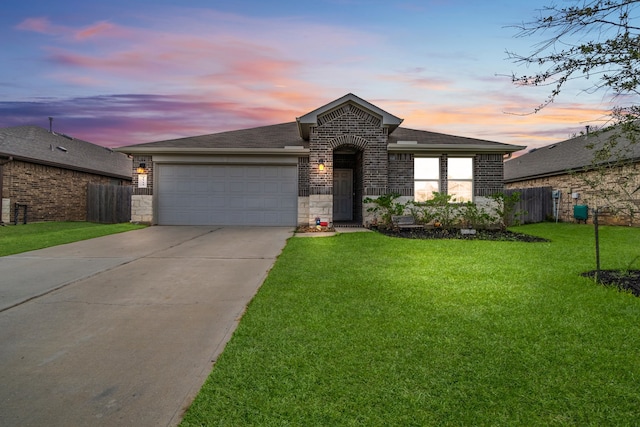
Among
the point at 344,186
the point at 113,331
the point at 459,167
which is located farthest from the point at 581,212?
the point at 113,331

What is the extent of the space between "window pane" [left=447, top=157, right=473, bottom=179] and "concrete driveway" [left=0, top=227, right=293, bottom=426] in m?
10.2

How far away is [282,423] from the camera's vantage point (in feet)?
6.64

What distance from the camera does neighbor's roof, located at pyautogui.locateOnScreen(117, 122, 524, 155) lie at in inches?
562

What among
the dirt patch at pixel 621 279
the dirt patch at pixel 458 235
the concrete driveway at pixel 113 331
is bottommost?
the concrete driveway at pixel 113 331

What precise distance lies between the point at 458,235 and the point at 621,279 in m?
6.27

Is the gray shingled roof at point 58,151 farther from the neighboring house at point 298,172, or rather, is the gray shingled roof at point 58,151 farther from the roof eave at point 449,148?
the roof eave at point 449,148

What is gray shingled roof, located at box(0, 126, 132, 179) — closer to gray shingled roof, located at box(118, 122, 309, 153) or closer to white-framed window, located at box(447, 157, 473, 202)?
gray shingled roof, located at box(118, 122, 309, 153)

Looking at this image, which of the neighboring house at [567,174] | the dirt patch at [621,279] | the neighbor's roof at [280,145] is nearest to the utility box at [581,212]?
the neighboring house at [567,174]

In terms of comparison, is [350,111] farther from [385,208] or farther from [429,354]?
[429,354]

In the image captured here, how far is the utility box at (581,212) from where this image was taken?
16348 mm

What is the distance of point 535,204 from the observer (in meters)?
18.5

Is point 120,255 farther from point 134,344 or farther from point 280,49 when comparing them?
point 280,49

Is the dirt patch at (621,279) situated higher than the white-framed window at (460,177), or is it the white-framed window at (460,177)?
the white-framed window at (460,177)

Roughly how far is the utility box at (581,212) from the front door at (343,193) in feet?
35.2
